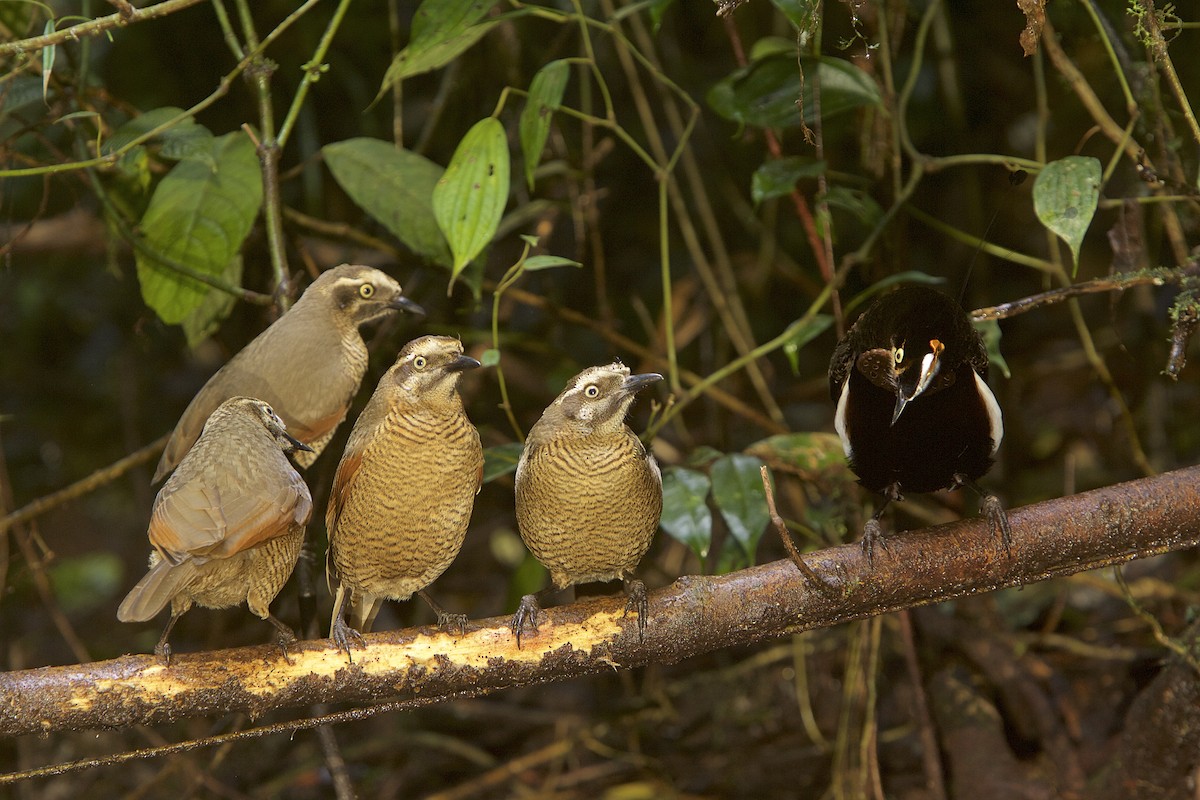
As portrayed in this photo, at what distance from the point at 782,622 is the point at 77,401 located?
15.4ft

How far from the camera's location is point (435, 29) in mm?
3137

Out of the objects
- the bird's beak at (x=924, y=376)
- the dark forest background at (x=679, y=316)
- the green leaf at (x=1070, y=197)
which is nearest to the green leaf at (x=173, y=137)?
the dark forest background at (x=679, y=316)

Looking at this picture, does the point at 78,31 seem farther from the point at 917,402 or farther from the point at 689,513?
the point at 917,402

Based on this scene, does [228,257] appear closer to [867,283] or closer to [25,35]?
[25,35]

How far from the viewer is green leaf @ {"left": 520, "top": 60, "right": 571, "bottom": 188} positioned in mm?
3184

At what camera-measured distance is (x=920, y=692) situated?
4.21 m

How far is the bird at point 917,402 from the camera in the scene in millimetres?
2674

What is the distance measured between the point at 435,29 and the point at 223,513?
1545 mm

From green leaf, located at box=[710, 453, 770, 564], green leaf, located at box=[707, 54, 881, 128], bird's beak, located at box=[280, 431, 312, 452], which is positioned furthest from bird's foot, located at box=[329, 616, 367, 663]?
green leaf, located at box=[707, 54, 881, 128]

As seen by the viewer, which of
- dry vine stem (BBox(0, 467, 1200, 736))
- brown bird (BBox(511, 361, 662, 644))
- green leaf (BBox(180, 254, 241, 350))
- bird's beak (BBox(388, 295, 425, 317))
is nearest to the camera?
dry vine stem (BBox(0, 467, 1200, 736))

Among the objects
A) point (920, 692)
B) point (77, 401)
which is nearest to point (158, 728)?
point (77, 401)

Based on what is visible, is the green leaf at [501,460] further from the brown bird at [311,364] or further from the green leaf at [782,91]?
the green leaf at [782,91]

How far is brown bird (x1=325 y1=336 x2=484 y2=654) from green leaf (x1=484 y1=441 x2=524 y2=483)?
0.55 metres

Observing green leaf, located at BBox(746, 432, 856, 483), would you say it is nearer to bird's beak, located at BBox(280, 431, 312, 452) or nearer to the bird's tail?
bird's beak, located at BBox(280, 431, 312, 452)
